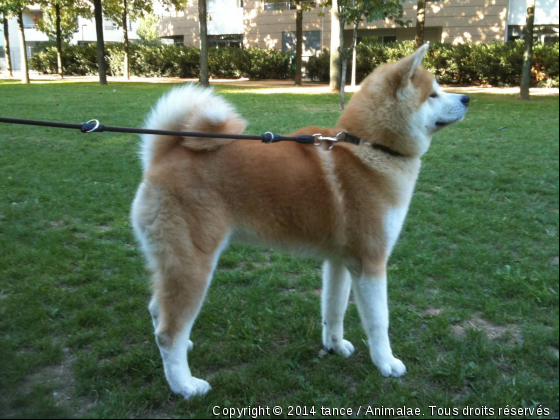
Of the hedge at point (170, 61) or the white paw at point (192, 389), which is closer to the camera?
the white paw at point (192, 389)

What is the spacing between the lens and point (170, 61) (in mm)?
31688

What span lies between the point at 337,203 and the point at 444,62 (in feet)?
75.9

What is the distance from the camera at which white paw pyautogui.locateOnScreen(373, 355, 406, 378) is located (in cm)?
299

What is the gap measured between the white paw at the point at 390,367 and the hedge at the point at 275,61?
63.8ft

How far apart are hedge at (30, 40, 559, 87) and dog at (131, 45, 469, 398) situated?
61.7ft

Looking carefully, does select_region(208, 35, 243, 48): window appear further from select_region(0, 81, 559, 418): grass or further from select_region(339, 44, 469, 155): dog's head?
select_region(339, 44, 469, 155): dog's head

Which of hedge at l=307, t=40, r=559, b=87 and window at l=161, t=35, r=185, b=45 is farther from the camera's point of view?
window at l=161, t=35, r=185, b=45

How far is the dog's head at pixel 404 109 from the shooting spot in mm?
3031

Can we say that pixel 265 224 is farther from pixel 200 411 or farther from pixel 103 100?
pixel 103 100

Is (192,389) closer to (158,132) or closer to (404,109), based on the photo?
(158,132)

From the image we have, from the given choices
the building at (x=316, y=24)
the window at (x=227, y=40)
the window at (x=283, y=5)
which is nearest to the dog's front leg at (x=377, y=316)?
the building at (x=316, y=24)

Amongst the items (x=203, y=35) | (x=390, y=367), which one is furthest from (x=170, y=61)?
(x=390, y=367)

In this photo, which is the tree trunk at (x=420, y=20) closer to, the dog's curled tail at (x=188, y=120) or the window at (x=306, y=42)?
the window at (x=306, y=42)

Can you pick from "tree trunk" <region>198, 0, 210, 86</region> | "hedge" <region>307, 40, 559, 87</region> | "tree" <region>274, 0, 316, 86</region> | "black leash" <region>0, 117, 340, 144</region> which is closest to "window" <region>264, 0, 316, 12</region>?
"tree" <region>274, 0, 316, 86</region>
